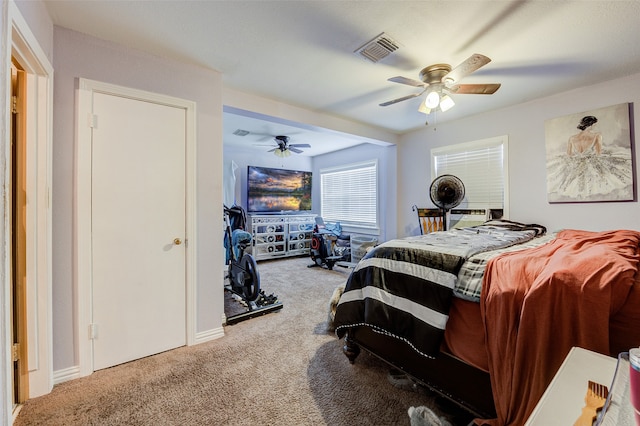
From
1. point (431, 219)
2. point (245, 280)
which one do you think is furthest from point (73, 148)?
point (431, 219)

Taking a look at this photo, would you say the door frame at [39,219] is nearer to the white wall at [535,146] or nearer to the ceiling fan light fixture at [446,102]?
the ceiling fan light fixture at [446,102]

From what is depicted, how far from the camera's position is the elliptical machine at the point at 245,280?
285cm

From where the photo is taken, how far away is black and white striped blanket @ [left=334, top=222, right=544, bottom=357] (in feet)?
4.74

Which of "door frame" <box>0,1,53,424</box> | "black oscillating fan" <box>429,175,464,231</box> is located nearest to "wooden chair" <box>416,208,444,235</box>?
"black oscillating fan" <box>429,175,464,231</box>

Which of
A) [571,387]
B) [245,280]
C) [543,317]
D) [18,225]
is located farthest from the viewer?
[245,280]

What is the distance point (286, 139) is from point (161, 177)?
9.49ft

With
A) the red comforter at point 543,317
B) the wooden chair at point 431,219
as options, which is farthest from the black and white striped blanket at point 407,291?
the wooden chair at point 431,219

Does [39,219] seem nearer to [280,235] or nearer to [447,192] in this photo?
[447,192]

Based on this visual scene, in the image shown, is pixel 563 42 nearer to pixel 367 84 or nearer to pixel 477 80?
pixel 477 80

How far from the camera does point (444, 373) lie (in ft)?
4.72

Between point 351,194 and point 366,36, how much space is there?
392 cm

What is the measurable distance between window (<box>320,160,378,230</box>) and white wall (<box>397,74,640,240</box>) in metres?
1.14

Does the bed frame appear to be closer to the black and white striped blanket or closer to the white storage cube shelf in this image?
the black and white striped blanket

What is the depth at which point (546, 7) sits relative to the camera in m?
1.66
